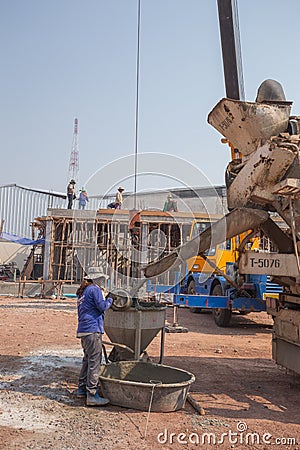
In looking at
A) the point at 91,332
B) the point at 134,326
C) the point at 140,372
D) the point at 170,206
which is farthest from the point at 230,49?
the point at 170,206

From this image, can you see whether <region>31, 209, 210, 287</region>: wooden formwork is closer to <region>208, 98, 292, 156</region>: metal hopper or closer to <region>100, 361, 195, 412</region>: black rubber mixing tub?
<region>208, 98, 292, 156</region>: metal hopper

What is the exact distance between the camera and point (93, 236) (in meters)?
23.0

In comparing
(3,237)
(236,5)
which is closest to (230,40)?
(236,5)

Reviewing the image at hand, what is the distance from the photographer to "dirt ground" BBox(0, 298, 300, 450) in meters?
4.58

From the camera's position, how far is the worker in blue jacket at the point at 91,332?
5.69 meters

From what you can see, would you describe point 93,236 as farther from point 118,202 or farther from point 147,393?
point 147,393

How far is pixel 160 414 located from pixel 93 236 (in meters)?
18.0

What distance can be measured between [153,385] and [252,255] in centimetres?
Answer: 199

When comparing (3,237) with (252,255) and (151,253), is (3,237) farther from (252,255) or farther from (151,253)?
(252,255)

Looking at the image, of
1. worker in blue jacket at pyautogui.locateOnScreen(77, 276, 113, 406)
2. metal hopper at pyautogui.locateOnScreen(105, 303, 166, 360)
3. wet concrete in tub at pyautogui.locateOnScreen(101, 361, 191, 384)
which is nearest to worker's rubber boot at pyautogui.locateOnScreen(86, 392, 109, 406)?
worker in blue jacket at pyautogui.locateOnScreen(77, 276, 113, 406)

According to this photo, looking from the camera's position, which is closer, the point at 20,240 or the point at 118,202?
the point at 118,202

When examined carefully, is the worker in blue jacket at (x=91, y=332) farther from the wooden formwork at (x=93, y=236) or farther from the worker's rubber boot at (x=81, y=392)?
the wooden formwork at (x=93, y=236)

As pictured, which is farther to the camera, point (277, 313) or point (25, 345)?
point (25, 345)

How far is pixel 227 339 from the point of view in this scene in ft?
37.0
